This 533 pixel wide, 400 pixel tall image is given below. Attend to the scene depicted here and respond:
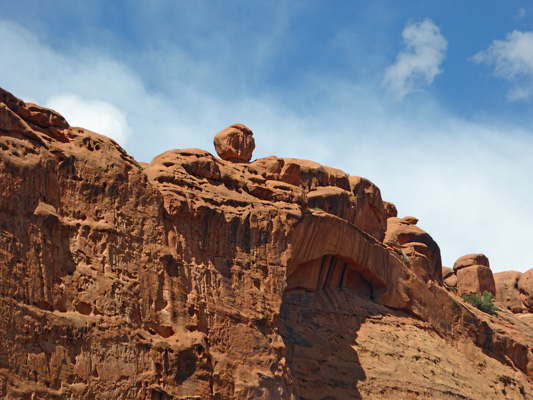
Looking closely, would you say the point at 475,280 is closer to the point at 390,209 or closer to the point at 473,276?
the point at 473,276

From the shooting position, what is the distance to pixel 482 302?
167 feet

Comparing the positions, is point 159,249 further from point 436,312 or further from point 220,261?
point 436,312

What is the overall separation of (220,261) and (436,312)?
1713 cm

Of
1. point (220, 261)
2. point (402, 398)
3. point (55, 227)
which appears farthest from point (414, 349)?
point (55, 227)

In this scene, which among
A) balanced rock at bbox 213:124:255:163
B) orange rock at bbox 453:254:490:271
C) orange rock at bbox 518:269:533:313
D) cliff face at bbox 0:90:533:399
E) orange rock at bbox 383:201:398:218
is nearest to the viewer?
cliff face at bbox 0:90:533:399

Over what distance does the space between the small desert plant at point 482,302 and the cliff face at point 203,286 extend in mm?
5831

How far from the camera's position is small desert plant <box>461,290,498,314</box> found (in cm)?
5075

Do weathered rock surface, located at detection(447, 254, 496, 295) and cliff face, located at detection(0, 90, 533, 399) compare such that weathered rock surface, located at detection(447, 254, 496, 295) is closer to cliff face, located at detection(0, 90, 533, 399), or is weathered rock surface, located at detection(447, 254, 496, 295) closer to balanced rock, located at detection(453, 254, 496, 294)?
balanced rock, located at detection(453, 254, 496, 294)

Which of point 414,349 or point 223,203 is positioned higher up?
point 223,203

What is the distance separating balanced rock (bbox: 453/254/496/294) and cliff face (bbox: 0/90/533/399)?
12.2 metres

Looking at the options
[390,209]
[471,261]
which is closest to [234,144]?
[390,209]

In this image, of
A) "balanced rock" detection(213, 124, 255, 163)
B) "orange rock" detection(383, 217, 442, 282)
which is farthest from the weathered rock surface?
"balanced rock" detection(213, 124, 255, 163)

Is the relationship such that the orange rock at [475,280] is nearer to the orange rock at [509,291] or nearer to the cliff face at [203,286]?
the orange rock at [509,291]

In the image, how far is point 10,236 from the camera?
24266mm
